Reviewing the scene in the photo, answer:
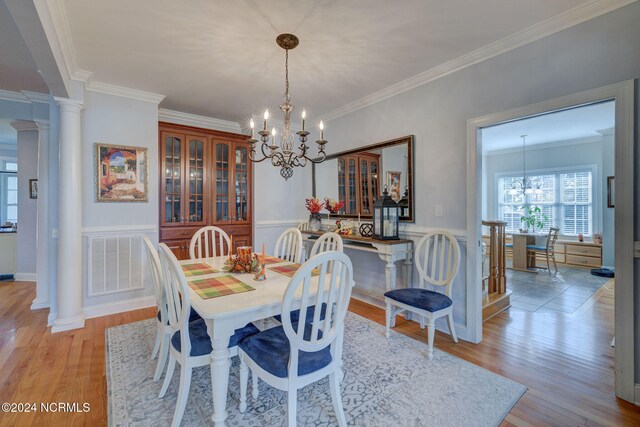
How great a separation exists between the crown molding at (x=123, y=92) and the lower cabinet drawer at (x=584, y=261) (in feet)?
25.1

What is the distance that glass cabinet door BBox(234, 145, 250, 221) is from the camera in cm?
433

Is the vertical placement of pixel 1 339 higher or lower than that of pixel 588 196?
lower

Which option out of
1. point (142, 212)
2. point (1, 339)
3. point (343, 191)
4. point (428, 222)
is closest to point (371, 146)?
point (343, 191)

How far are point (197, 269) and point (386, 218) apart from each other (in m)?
1.93

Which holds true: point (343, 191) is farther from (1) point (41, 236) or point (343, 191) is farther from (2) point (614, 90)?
(1) point (41, 236)

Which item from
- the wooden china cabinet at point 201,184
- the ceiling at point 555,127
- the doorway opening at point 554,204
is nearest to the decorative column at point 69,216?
the wooden china cabinet at point 201,184

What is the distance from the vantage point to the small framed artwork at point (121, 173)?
10.6 feet

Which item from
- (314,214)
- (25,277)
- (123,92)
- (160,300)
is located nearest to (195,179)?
(123,92)

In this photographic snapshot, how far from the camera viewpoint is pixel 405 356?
2.38 meters

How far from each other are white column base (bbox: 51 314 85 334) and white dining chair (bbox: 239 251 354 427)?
92.3 inches

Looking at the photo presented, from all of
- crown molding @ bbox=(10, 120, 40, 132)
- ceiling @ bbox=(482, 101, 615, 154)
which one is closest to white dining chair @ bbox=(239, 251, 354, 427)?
ceiling @ bbox=(482, 101, 615, 154)

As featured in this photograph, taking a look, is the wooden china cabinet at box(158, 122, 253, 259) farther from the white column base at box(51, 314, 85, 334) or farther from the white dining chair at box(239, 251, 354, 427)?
the white dining chair at box(239, 251, 354, 427)

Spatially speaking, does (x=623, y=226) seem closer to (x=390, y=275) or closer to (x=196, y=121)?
(x=390, y=275)

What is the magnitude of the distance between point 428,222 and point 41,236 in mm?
4601
